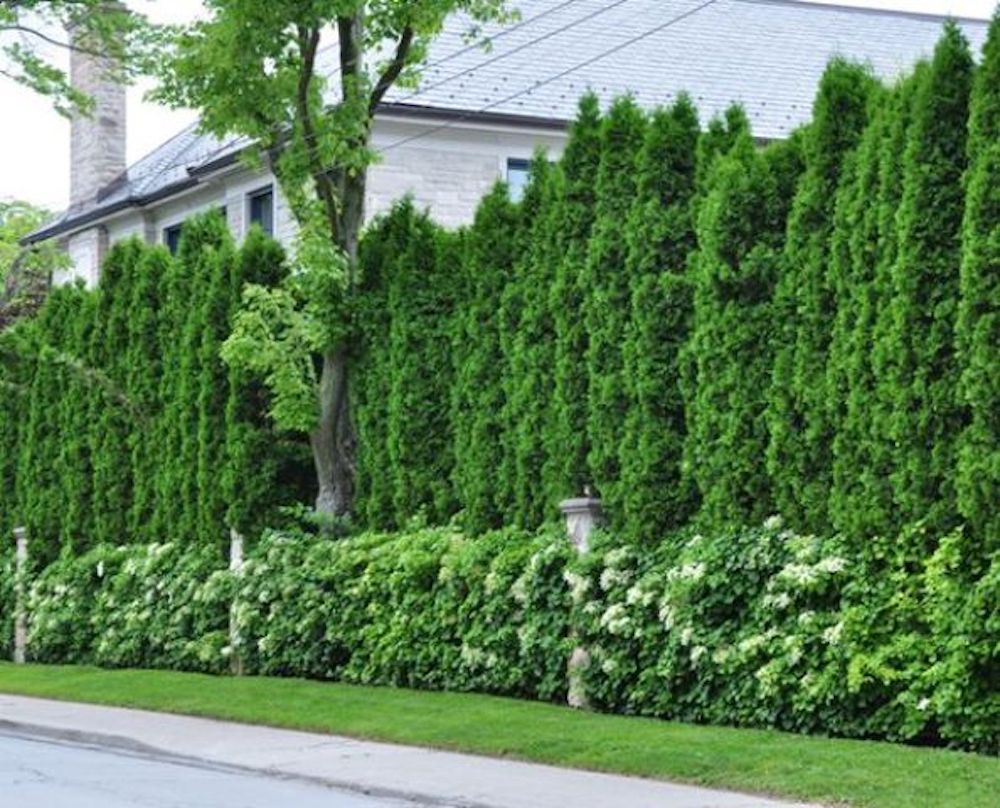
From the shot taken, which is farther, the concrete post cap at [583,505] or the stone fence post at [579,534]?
the concrete post cap at [583,505]

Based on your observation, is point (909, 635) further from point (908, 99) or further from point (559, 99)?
point (559, 99)

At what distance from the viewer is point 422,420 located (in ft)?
67.4

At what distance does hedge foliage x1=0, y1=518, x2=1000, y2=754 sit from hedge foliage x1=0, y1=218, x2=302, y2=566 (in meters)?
0.90

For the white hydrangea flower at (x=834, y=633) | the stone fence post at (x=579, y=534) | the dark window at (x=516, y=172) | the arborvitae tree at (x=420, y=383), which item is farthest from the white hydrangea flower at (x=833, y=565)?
the dark window at (x=516, y=172)

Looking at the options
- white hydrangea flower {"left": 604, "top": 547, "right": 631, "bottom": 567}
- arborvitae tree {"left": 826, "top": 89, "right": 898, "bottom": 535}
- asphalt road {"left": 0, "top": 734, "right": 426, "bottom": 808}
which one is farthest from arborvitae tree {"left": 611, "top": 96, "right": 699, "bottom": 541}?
asphalt road {"left": 0, "top": 734, "right": 426, "bottom": 808}

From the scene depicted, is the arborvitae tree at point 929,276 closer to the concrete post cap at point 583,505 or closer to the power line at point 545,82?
the concrete post cap at point 583,505

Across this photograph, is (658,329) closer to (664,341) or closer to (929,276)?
(664,341)

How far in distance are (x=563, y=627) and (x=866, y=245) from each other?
5018 millimetres

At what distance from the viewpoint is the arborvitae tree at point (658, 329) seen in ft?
54.6

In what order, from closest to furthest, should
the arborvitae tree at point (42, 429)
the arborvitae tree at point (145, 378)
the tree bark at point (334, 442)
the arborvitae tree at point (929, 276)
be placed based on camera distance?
1. the arborvitae tree at point (929, 276)
2. the tree bark at point (334, 442)
3. the arborvitae tree at point (145, 378)
4. the arborvitae tree at point (42, 429)

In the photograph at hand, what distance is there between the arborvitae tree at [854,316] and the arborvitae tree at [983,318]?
107 centimetres

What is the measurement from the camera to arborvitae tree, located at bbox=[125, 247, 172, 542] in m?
25.5

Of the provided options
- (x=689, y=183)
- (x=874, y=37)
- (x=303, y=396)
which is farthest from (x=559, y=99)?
(x=689, y=183)

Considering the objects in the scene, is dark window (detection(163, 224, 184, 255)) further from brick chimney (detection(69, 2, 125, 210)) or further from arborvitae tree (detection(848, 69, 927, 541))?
arborvitae tree (detection(848, 69, 927, 541))
